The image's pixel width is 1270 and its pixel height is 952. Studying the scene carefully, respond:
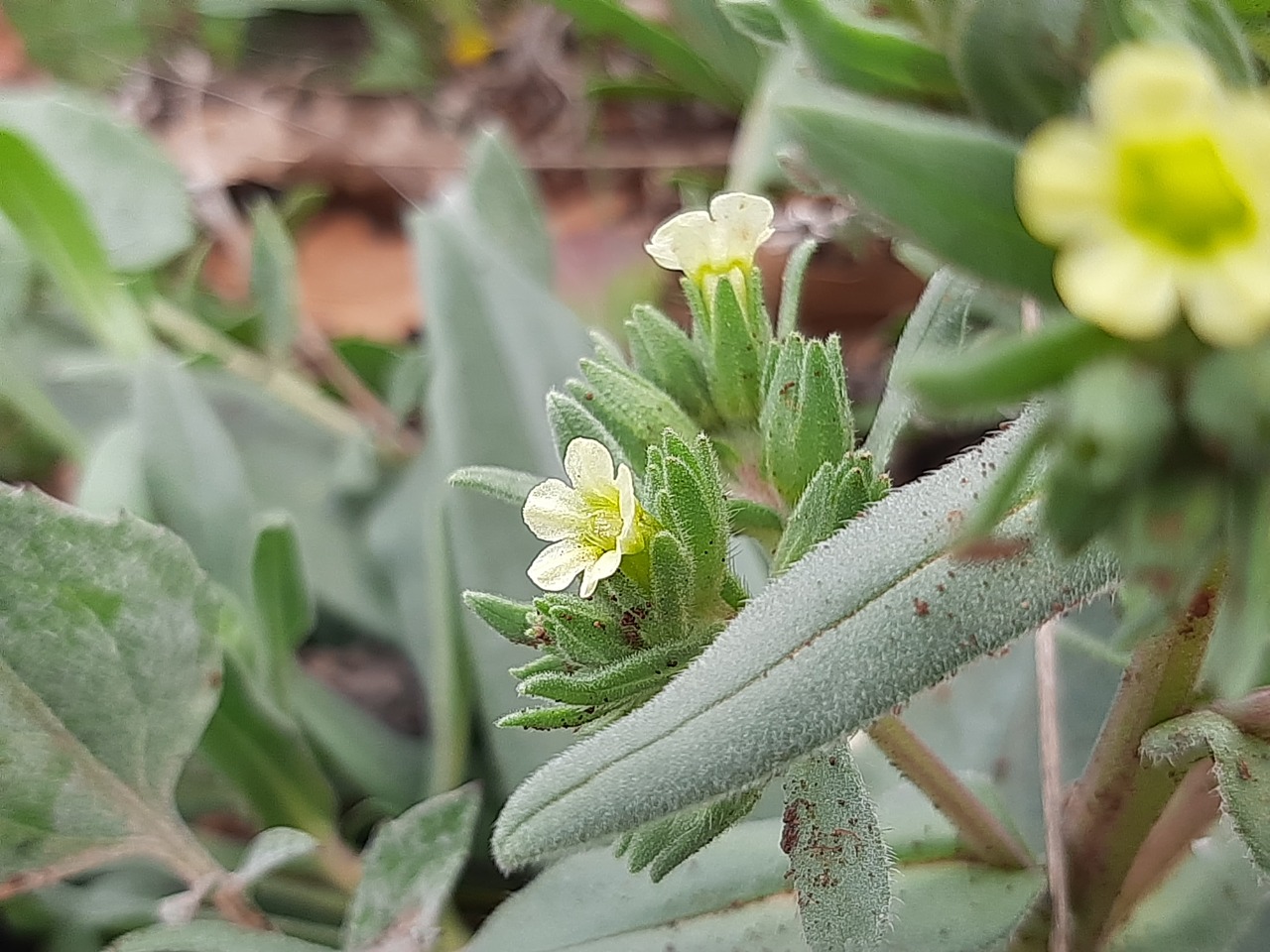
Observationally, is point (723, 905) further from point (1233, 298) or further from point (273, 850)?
point (1233, 298)

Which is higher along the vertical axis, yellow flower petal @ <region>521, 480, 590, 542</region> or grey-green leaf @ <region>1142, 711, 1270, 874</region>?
yellow flower petal @ <region>521, 480, 590, 542</region>

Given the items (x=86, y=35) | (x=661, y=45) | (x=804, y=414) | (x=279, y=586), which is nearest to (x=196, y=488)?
(x=279, y=586)

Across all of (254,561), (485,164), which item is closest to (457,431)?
(254,561)

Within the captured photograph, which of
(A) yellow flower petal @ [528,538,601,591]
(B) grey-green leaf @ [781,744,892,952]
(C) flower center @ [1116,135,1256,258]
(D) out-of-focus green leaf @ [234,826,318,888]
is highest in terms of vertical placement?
(C) flower center @ [1116,135,1256,258]

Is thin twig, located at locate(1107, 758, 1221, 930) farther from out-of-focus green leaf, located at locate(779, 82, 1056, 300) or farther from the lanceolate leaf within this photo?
out-of-focus green leaf, located at locate(779, 82, 1056, 300)

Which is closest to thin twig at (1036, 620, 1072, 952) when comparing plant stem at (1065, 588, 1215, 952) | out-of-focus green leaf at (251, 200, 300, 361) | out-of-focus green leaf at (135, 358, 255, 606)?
plant stem at (1065, 588, 1215, 952)

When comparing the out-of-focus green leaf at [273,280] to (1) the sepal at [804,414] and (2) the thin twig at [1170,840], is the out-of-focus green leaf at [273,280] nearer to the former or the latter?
(1) the sepal at [804,414]

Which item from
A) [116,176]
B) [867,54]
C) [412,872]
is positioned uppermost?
[867,54]

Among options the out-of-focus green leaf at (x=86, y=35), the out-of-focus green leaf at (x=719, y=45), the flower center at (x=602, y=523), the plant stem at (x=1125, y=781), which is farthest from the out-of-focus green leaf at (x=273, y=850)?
the out-of-focus green leaf at (x=86, y=35)
